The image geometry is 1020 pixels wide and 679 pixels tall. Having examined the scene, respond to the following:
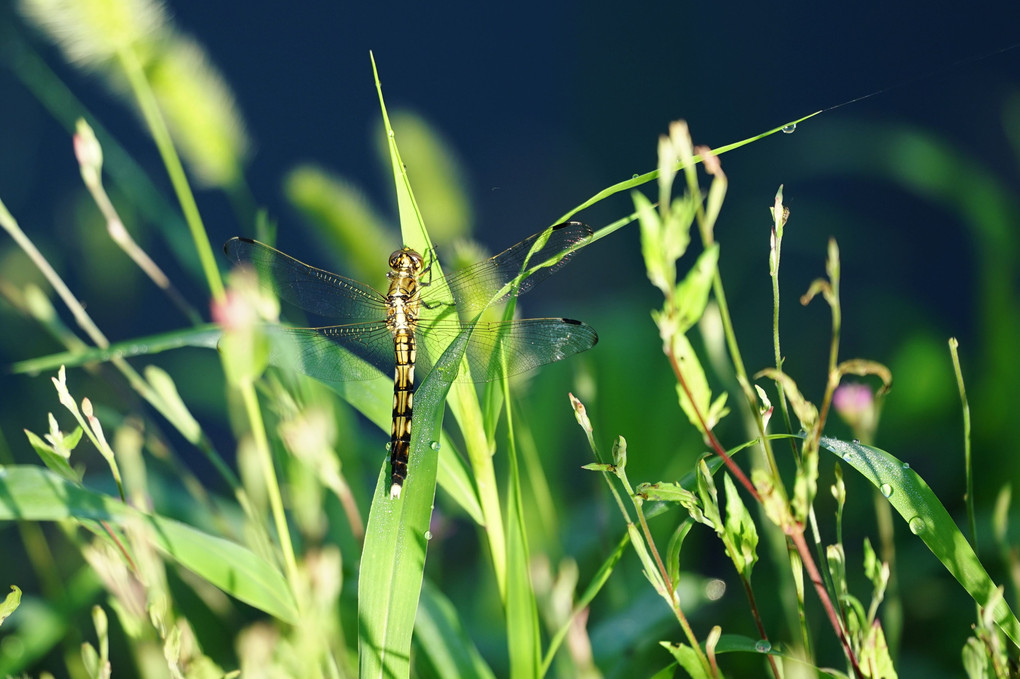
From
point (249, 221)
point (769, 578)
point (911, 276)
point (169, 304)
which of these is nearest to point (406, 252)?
point (249, 221)

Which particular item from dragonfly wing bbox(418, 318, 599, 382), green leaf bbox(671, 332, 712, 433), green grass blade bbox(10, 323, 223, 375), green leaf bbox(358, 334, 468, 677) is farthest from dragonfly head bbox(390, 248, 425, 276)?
green leaf bbox(671, 332, 712, 433)

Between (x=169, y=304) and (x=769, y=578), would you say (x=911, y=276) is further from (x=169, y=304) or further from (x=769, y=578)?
(x=169, y=304)

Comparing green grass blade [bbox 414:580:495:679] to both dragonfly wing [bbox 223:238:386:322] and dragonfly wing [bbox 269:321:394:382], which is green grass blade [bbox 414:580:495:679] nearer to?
dragonfly wing [bbox 269:321:394:382]

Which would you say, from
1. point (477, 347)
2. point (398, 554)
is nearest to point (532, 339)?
point (477, 347)

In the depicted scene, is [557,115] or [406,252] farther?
[557,115]

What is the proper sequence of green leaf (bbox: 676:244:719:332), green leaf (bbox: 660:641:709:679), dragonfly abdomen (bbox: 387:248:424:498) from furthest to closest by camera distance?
dragonfly abdomen (bbox: 387:248:424:498) < green leaf (bbox: 660:641:709:679) < green leaf (bbox: 676:244:719:332)

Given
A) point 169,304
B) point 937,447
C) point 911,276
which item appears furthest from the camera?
point 169,304

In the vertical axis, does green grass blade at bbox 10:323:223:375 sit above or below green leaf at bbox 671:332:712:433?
above

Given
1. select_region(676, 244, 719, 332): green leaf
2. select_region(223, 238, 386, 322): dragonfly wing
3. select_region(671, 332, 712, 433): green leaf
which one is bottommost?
select_region(671, 332, 712, 433): green leaf

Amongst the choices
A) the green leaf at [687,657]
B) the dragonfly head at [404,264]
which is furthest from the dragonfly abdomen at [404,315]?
the green leaf at [687,657]
